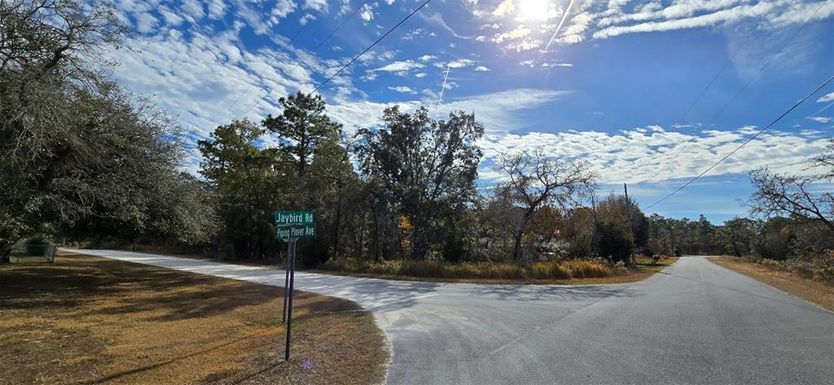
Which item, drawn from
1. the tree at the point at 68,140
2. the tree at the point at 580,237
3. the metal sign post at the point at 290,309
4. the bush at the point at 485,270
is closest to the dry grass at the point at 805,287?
the bush at the point at 485,270

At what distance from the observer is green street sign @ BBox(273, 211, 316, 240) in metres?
7.80

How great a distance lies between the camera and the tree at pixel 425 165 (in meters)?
32.9

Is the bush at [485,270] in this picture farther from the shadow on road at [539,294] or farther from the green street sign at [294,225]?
the green street sign at [294,225]

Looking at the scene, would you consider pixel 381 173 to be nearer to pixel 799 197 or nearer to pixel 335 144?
pixel 335 144

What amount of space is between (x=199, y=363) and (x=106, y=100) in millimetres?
9748

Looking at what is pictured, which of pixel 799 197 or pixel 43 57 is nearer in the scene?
pixel 43 57

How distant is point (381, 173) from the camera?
110ft

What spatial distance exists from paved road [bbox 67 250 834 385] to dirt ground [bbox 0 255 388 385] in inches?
36.3

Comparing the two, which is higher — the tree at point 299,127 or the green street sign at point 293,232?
the tree at point 299,127

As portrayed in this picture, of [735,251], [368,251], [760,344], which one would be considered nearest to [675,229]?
[735,251]

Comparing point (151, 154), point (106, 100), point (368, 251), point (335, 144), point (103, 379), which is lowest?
point (103, 379)

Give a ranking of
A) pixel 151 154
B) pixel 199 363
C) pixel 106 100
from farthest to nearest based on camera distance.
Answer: pixel 151 154 → pixel 106 100 → pixel 199 363

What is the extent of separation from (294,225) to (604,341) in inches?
223

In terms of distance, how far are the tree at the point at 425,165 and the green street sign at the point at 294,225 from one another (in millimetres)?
24548
